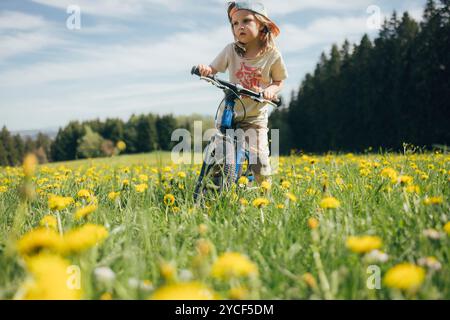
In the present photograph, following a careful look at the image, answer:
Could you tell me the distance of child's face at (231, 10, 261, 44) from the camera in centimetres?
367

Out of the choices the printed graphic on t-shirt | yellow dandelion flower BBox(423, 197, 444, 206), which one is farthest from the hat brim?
yellow dandelion flower BBox(423, 197, 444, 206)

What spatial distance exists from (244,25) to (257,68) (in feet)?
1.56

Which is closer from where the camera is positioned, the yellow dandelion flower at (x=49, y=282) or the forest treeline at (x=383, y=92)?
the yellow dandelion flower at (x=49, y=282)

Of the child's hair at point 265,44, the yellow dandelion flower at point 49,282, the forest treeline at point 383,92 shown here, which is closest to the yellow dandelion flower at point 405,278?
the yellow dandelion flower at point 49,282

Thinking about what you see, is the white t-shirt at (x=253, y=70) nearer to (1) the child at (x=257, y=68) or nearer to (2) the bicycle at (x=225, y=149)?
(1) the child at (x=257, y=68)

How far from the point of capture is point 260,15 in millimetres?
3715

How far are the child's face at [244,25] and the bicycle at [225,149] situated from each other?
0.68 m

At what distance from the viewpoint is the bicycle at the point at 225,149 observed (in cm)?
324

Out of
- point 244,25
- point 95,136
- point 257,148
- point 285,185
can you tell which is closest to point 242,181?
point 285,185

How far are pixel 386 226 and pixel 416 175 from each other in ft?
5.85

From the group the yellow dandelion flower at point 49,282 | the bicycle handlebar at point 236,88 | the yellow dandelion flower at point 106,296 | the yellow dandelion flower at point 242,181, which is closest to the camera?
the yellow dandelion flower at point 49,282

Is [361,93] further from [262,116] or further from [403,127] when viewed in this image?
[262,116]

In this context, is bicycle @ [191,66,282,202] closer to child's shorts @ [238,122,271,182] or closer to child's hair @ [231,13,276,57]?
child's shorts @ [238,122,271,182]
